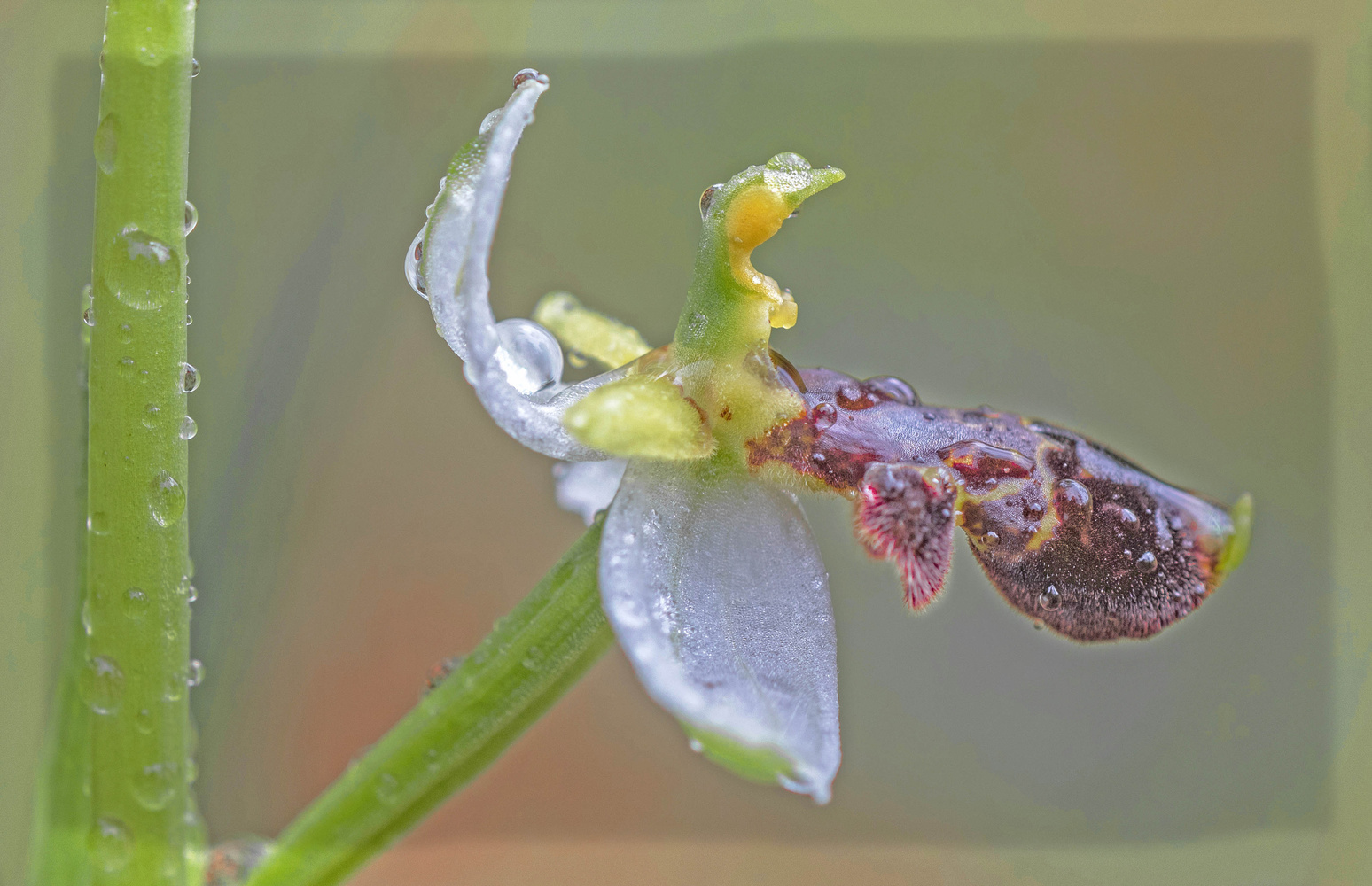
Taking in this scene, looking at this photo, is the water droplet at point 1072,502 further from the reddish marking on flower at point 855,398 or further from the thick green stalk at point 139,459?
the thick green stalk at point 139,459

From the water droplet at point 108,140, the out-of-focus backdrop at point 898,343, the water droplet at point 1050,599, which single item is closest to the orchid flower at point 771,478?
the water droplet at point 1050,599

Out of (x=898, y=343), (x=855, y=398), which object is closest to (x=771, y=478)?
(x=855, y=398)

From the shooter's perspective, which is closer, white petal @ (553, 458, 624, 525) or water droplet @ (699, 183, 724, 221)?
water droplet @ (699, 183, 724, 221)

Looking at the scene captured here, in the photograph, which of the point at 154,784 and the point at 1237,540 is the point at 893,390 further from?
the point at 154,784

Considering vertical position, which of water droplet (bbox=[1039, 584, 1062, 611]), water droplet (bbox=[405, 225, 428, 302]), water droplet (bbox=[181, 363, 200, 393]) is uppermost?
water droplet (bbox=[405, 225, 428, 302])

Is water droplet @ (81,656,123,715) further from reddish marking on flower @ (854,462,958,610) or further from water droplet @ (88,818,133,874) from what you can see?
reddish marking on flower @ (854,462,958,610)

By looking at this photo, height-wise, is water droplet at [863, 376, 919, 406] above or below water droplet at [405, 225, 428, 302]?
below

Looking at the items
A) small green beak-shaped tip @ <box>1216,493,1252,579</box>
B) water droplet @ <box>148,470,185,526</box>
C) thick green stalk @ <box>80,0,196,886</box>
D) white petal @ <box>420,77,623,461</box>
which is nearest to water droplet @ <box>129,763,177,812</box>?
thick green stalk @ <box>80,0,196,886</box>
